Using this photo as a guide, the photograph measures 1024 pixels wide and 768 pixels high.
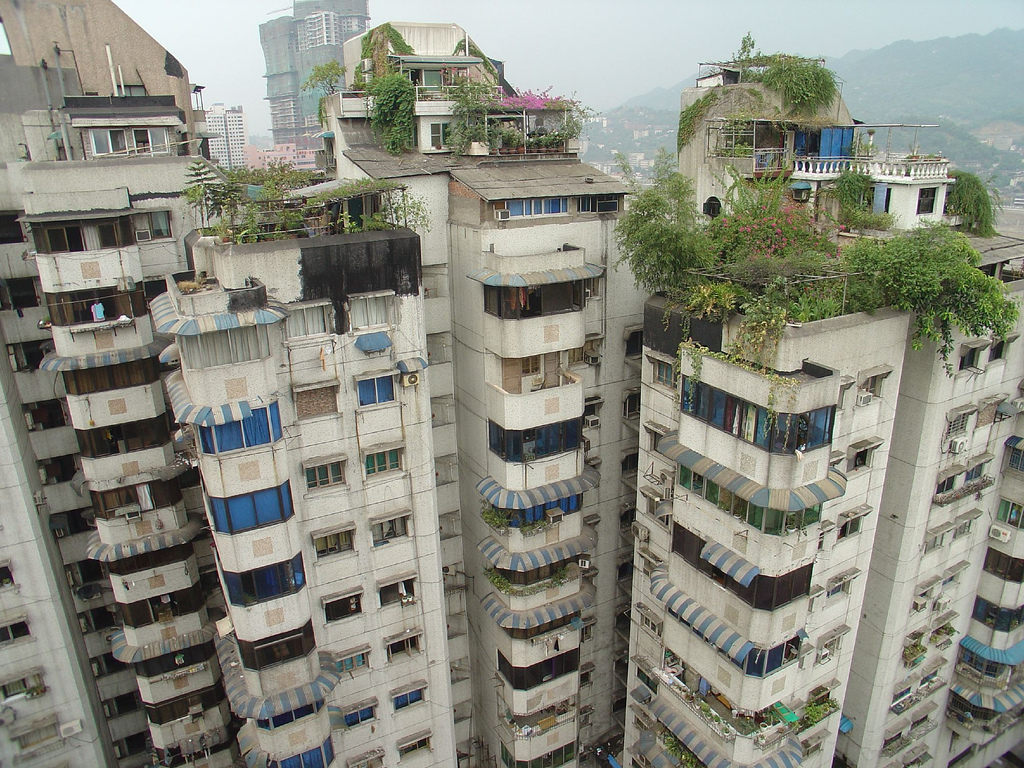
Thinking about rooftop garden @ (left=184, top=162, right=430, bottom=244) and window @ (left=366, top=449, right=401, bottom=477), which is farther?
window @ (left=366, top=449, right=401, bottom=477)

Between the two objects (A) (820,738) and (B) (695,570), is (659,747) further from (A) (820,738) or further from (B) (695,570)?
(B) (695,570)

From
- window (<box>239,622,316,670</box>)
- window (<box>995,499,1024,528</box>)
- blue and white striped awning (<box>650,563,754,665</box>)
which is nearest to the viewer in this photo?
window (<box>239,622,316,670</box>)

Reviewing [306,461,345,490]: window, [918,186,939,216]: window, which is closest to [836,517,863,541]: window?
[918,186,939,216]: window

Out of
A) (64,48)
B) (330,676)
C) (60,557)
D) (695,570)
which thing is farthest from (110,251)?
(695,570)

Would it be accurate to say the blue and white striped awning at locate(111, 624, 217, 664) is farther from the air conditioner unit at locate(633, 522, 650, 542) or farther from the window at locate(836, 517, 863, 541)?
the window at locate(836, 517, 863, 541)

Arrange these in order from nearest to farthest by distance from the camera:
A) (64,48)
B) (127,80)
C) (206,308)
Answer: (206,308) → (64,48) → (127,80)

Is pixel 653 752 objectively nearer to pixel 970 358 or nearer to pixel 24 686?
pixel 970 358
